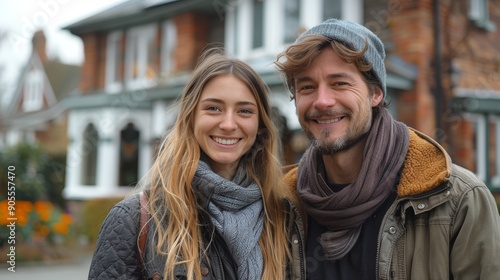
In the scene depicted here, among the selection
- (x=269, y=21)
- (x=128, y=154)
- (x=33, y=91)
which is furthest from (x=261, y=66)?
(x=33, y=91)

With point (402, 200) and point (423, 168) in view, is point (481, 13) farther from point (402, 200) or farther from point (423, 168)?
point (402, 200)

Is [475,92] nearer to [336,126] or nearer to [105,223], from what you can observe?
[336,126]

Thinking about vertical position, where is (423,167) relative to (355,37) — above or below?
below

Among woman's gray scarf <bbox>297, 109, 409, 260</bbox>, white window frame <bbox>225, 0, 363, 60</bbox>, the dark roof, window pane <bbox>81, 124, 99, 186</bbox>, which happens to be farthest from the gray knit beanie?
window pane <bbox>81, 124, 99, 186</bbox>

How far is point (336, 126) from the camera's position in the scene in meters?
2.39

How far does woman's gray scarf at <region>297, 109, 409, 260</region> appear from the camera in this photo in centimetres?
224

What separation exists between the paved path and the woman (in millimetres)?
6451

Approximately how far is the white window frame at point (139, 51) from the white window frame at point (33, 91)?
16.2 m

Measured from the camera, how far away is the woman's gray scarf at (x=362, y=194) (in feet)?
7.34

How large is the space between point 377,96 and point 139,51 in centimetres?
1389

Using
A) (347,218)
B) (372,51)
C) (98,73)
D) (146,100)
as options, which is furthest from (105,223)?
(98,73)

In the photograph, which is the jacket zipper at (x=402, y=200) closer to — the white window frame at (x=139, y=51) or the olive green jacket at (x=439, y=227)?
the olive green jacket at (x=439, y=227)

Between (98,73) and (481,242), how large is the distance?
1594 centimetres

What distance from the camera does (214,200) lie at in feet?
7.68
